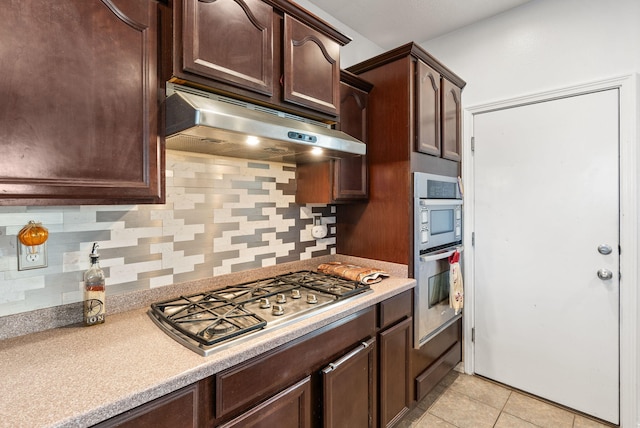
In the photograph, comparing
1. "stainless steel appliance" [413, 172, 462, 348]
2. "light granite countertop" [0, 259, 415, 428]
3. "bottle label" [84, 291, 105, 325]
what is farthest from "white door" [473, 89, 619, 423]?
"bottle label" [84, 291, 105, 325]

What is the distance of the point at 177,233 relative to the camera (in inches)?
59.0

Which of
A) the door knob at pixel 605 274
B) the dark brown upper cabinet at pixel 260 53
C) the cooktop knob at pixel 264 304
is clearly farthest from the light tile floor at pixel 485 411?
the dark brown upper cabinet at pixel 260 53

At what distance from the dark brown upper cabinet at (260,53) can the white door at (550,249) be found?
59.4 inches

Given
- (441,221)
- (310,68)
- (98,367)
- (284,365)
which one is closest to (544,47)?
(441,221)

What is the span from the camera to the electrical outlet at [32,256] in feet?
3.61

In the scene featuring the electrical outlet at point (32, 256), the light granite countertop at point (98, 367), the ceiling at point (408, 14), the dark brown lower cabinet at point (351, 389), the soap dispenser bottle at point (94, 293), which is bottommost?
the dark brown lower cabinet at point (351, 389)

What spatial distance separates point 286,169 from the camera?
6.57 ft

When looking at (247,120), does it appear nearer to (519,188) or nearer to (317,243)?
(317,243)

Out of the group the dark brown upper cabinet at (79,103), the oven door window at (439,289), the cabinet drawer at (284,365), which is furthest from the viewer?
the oven door window at (439,289)

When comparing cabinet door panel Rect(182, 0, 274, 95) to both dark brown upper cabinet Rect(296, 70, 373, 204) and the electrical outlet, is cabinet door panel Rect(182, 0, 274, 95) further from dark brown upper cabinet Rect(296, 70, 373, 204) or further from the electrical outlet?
the electrical outlet

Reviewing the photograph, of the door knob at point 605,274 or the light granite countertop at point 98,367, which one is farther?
the door knob at point 605,274

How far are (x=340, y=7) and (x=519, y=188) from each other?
187 cm

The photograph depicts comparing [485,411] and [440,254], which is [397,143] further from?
[485,411]

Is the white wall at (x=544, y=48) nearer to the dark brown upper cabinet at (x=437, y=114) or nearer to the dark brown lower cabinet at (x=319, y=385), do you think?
the dark brown upper cabinet at (x=437, y=114)
